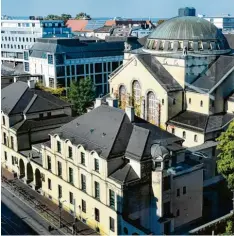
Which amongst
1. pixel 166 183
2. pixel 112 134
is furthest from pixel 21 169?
pixel 166 183

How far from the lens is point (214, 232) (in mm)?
46938

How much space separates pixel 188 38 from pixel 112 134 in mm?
28172

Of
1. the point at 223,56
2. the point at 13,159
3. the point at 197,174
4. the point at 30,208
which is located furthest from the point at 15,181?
the point at 223,56

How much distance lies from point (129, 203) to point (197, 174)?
9514 millimetres

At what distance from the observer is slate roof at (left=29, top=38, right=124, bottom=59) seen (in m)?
110

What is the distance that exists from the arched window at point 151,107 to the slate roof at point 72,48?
46.4 m

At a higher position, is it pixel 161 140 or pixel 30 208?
pixel 161 140

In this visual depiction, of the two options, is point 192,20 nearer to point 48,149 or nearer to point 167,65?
point 167,65

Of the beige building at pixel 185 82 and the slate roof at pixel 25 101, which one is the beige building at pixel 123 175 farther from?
the slate roof at pixel 25 101

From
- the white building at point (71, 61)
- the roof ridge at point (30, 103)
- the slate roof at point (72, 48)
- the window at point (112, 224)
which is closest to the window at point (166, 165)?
the window at point (112, 224)

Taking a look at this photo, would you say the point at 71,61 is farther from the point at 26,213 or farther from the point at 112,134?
the point at 112,134

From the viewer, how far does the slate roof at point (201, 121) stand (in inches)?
2415

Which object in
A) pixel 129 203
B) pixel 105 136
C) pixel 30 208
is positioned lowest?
pixel 30 208

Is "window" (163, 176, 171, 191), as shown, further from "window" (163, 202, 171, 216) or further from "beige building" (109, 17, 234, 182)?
"beige building" (109, 17, 234, 182)
